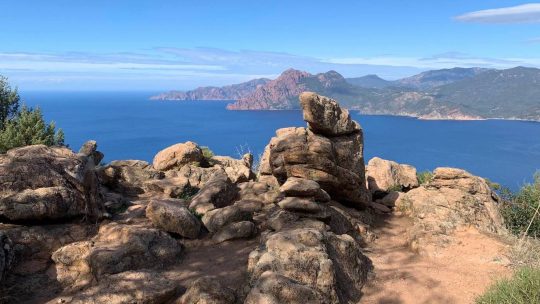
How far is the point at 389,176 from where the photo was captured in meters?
25.3

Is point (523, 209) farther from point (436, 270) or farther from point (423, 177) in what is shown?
point (436, 270)

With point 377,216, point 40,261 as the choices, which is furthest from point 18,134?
point 377,216

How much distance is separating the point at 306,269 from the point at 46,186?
33.3ft

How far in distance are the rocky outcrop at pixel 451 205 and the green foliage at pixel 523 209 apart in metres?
1.10

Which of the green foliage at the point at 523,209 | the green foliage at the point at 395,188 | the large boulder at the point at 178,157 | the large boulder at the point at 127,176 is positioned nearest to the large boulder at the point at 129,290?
the large boulder at the point at 127,176

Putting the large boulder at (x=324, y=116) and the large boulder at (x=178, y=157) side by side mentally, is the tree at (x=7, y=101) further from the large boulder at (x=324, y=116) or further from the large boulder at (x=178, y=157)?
the large boulder at (x=324, y=116)

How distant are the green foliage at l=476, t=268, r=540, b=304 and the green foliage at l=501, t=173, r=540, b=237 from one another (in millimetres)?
12234

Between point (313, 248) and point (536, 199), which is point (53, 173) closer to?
point (313, 248)

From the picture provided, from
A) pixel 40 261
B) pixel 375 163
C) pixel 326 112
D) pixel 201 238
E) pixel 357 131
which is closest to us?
pixel 40 261

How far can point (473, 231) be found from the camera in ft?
55.2

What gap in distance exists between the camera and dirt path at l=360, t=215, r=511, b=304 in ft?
37.5

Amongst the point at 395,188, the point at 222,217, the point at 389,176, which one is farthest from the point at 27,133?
the point at 395,188

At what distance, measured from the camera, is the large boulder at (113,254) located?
11.1 metres

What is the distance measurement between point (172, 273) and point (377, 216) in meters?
12.4
